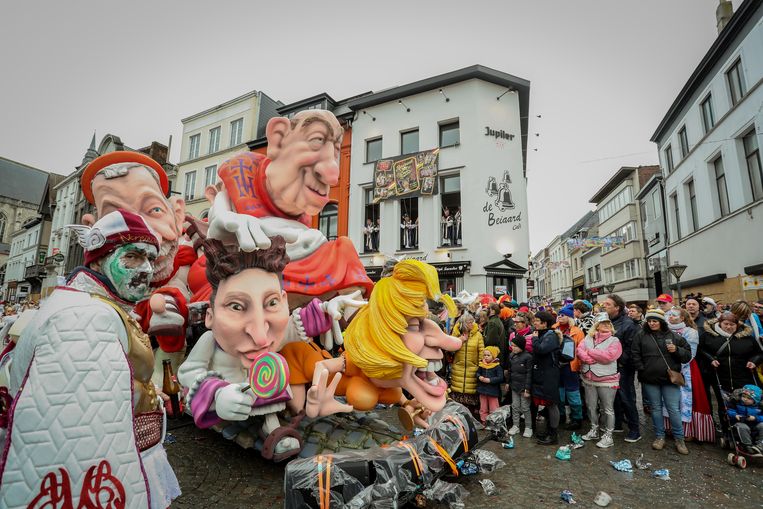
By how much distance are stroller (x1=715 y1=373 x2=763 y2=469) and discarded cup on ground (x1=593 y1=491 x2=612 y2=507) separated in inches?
82.3

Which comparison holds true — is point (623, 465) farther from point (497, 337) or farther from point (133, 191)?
point (133, 191)

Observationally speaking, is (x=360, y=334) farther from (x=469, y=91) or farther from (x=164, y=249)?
(x=469, y=91)

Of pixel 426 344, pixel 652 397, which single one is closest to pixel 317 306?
pixel 426 344

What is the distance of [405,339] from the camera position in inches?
127

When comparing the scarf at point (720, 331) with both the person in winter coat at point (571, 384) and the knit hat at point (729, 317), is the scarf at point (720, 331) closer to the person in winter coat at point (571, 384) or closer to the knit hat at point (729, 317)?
the knit hat at point (729, 317)

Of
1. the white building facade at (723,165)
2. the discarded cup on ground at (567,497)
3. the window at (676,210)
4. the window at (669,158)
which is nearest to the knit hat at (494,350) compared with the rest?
the discarded cup on ground at (567,497)

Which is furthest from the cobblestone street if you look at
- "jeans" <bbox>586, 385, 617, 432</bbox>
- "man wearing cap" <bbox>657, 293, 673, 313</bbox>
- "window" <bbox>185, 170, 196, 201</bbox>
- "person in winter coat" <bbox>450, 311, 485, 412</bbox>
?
"window" <bbox>185, 170, 196, 201</bbox>

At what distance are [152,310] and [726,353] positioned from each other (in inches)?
258

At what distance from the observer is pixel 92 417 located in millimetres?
1199

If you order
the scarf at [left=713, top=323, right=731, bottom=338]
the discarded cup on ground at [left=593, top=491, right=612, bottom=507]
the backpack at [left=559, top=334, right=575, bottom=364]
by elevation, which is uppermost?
the scarf at [left=713, top=323, right=731, bottom=338]

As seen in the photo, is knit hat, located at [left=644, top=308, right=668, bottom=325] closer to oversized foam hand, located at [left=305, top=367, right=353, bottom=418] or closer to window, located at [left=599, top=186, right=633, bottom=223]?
oversized foam hand, located at [left=305, top=367, right=353, bottom=418]

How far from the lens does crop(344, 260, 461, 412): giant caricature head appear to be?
312 centimetres

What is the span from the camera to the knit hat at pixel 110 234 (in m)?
1.59

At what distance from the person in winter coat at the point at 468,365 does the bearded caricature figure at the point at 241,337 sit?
2937 mm
